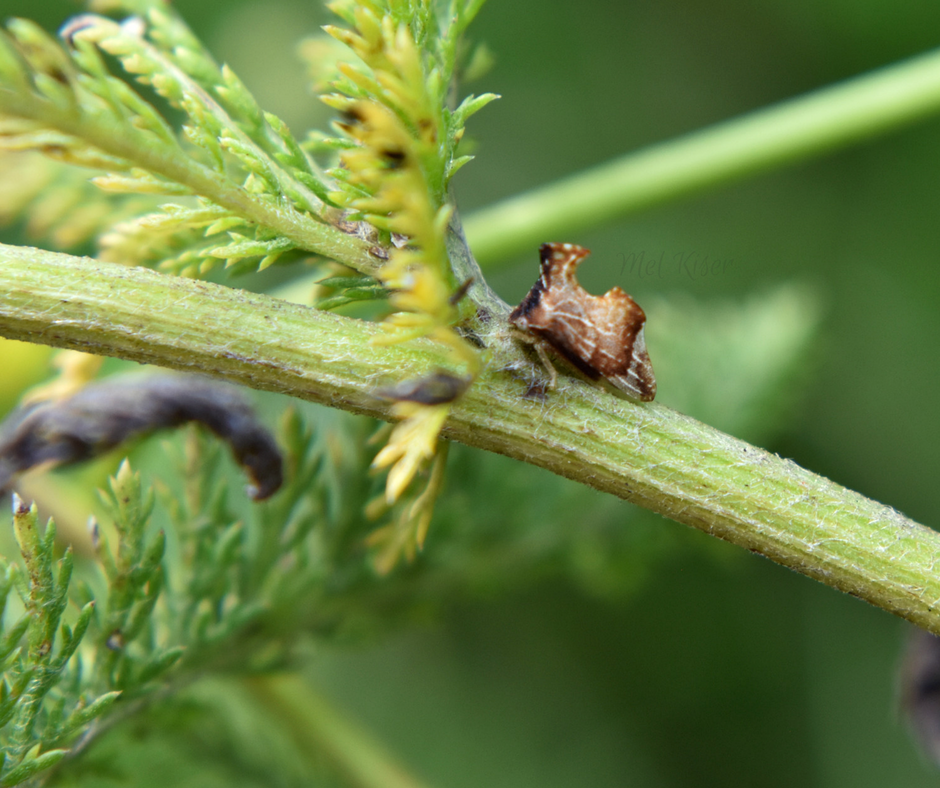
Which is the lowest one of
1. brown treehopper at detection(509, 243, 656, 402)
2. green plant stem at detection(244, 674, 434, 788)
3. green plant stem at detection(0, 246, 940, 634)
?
green plant stem at detection(244, 674, 434, 788)

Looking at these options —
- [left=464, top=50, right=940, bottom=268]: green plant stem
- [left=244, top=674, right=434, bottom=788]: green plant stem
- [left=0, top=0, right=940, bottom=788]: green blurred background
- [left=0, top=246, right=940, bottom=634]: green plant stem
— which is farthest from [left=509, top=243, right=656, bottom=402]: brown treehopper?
[left=0, top=0, right=940, bottom=788]: green blurred background

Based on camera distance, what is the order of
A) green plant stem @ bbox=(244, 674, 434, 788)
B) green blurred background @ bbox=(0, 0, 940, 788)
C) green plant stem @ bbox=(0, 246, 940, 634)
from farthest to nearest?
green blurred background @ bbox=(0, 0, 940, 788) → green plant stem @ bbox=(244, 674, 434, 788) → green plant stem @ bbox=(0, 246, 940, 634)

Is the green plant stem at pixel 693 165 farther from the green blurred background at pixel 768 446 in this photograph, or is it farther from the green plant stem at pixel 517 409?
the green plant stem at pixel 517 409

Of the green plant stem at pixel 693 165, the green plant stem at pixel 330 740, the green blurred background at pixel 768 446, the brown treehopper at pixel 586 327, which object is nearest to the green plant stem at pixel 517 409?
the brown treehopper at pixel 586 327

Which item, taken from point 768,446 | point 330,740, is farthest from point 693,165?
point 330,740

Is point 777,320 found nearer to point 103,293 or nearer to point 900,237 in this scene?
point 900,237

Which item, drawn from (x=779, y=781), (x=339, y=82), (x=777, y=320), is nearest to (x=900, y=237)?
(x=777, y=320)

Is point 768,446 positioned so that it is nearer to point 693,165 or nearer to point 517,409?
point 693,165

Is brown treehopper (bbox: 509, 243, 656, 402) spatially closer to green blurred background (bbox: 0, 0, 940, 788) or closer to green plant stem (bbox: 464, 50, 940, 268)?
green plant stem (bbox: 464, 50, 940, 268)
